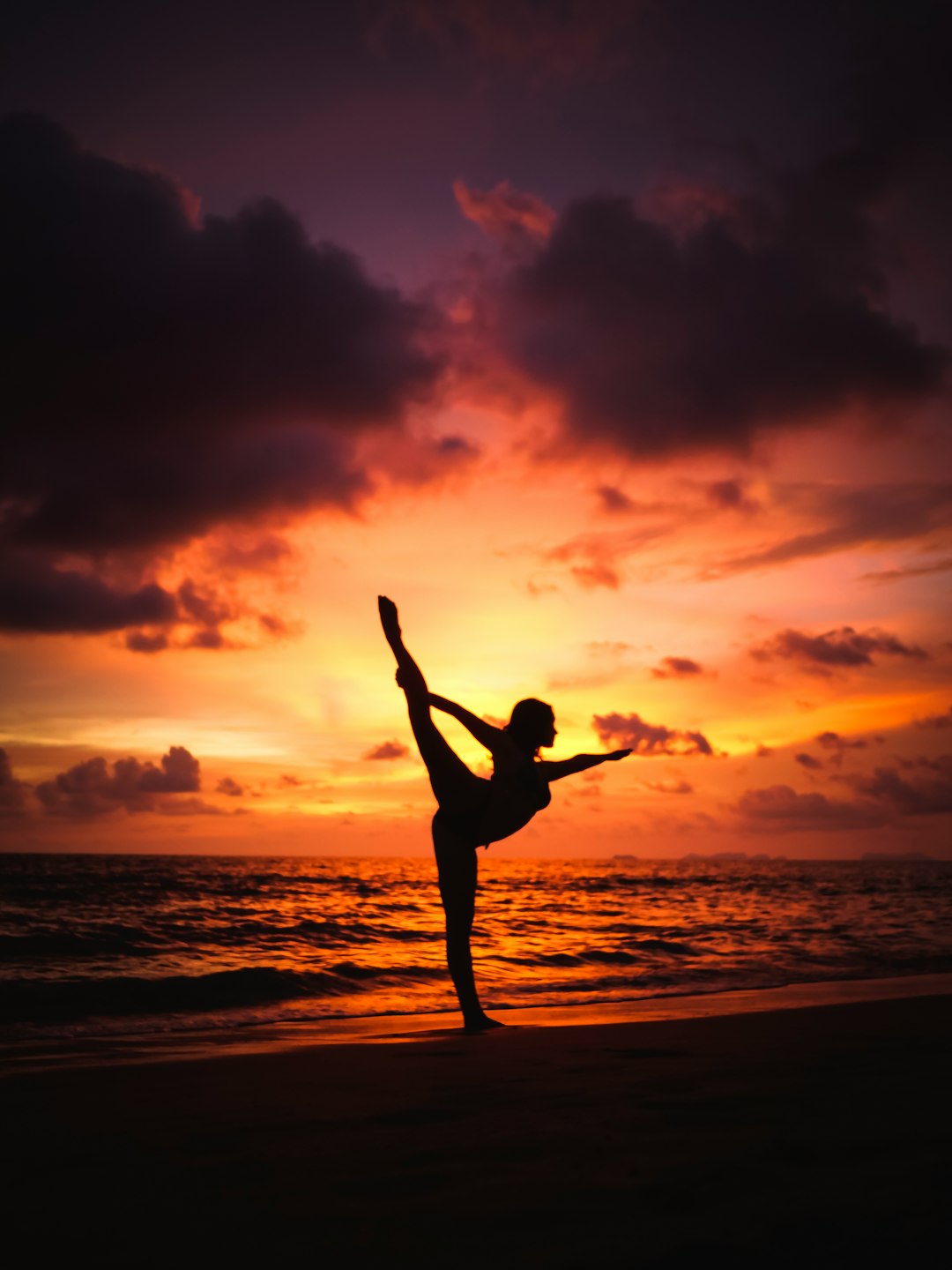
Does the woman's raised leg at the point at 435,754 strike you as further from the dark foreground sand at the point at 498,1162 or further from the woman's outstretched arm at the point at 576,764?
the dark foreground sand at the point at 498,1162

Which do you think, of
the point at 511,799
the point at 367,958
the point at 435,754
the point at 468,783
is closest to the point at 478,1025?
the point at 511,799

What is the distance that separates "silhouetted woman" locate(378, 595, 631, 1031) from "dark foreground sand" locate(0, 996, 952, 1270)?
1.96m

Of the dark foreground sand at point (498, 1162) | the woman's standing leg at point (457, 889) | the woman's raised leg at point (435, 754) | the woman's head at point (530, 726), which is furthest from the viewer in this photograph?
the woman's head at point (530, 726)

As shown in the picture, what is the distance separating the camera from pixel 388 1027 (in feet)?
25.7

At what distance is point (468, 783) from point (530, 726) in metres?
0.67

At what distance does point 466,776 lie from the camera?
22.4 ft

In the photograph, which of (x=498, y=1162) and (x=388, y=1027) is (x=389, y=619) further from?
(x=498, y=1162)

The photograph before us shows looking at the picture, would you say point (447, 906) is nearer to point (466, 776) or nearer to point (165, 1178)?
point (466, 776)

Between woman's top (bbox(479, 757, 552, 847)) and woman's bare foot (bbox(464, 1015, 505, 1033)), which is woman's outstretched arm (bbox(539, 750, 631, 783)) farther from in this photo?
woman's bare foot (bbox(464, 1015, 505, 1033))

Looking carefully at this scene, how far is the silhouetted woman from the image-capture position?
267 inches

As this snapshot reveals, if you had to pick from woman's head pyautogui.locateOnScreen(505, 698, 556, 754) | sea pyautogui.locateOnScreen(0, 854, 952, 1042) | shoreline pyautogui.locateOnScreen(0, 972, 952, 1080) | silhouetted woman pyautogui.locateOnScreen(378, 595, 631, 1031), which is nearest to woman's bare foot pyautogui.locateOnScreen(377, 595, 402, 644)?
silhouetted woman pyautogui.locateOnScreen(378, 595, 631, 1031)

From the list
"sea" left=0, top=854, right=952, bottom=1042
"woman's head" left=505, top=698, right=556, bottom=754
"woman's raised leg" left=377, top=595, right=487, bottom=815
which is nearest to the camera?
"woman's raised leg" left=377, top=595, right=487, bottom=815

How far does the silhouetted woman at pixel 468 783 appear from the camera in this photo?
6777 mm

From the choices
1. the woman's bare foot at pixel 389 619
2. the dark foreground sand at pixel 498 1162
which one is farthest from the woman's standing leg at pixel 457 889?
the dark foreground sand at pixel 498 1162
